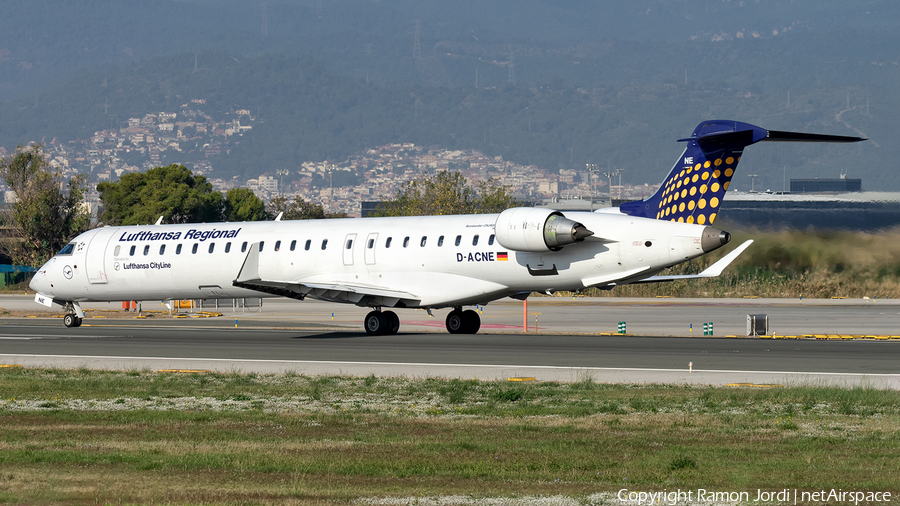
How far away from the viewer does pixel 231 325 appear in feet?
141

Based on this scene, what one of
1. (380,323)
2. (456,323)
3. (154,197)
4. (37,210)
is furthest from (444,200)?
(380,323)

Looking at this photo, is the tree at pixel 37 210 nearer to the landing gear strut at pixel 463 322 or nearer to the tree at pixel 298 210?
the tree at pixel 298 210

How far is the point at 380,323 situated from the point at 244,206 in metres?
104

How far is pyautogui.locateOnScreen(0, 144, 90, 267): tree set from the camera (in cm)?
8000

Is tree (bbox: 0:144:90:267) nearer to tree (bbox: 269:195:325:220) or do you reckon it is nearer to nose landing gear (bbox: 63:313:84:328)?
tree (bbox: 269:195:325:220)

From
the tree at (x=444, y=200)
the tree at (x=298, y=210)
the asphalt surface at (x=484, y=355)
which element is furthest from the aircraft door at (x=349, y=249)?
the tree at (x=298, y=210)

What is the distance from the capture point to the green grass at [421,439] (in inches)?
437

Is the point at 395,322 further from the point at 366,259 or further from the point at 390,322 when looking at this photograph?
the point at 366,259

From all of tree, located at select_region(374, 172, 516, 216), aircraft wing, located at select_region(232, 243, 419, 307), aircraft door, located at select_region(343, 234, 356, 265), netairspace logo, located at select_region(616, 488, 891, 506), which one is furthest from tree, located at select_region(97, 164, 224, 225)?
netairspace logo, located at select_region(616, 488, 891, 506)

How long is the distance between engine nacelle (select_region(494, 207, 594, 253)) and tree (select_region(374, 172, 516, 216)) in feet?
217

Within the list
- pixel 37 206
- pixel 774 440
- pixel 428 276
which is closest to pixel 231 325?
pixel 428 276

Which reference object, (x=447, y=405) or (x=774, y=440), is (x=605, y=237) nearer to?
(x=447, y=405)

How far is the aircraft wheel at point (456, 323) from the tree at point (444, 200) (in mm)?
61826

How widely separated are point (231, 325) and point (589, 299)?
25938mm
